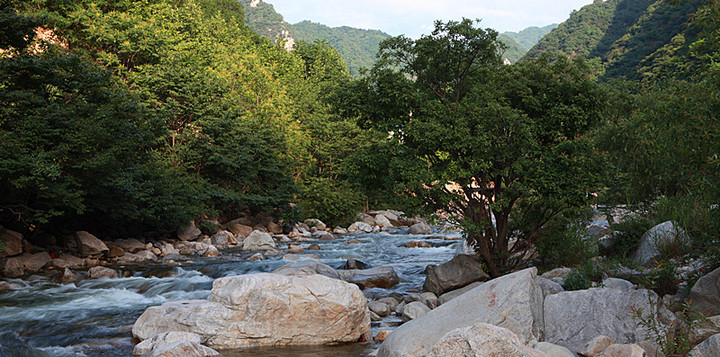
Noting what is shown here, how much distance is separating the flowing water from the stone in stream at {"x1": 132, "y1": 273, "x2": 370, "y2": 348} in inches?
10.3

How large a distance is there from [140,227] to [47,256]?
586 cm

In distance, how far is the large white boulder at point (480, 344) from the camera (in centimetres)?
486

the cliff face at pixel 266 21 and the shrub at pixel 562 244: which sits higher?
the cliff face at pixel 266 21

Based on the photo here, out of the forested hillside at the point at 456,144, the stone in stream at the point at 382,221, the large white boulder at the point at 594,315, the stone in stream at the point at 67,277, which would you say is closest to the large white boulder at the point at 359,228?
the stone in stream at the point at 382,221

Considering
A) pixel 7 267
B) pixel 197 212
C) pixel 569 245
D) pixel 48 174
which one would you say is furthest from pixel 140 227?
pixel 569 245

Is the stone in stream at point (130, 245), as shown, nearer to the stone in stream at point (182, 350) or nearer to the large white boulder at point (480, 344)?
the stone in stream at point (182, 350)

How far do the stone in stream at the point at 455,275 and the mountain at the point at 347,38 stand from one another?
125m

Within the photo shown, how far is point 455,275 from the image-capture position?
12.5m

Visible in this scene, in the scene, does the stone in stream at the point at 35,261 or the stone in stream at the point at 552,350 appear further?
the stone in stream at the point at 35,261

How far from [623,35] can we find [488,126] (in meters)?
66.3

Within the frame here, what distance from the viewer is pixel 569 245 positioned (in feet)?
42.9

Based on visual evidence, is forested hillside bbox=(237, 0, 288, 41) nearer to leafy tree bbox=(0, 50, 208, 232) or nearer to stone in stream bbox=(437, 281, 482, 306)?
leafy tree bbox=(0, 50, 208, 232)

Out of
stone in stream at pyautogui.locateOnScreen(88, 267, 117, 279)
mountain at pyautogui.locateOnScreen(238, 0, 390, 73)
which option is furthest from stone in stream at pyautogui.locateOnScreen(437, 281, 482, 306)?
mountain at pyautogui.locateOnScreen(238, 0, 390, 73)

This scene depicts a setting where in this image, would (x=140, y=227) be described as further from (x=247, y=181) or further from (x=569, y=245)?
(x=569, y=245)
